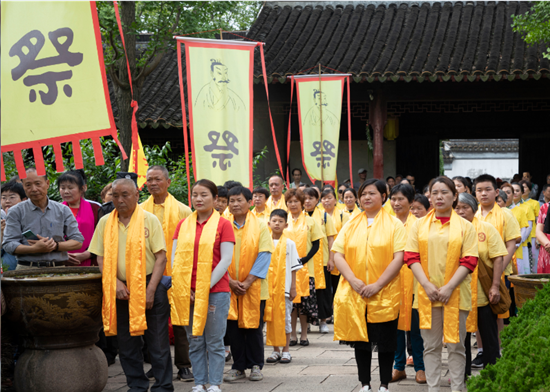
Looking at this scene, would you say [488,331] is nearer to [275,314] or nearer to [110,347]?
[275,314]

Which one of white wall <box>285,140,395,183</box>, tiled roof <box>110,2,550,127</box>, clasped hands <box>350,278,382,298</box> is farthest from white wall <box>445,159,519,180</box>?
clasped hands <box>350,278,382,298</box>

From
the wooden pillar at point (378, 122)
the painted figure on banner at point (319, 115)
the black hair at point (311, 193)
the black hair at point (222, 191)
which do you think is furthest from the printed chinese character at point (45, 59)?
the wooden pillar at point (378, 122)

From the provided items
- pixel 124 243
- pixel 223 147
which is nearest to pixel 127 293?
pixel 124 243

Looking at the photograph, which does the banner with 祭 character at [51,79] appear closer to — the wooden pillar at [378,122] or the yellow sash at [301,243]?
the yellow sash at [301,243]

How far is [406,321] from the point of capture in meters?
5.50

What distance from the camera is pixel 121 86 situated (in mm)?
10617

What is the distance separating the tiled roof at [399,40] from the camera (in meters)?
12.5

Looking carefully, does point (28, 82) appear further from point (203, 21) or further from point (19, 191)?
point (203, 21)

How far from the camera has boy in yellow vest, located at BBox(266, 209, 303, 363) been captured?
6.25 m

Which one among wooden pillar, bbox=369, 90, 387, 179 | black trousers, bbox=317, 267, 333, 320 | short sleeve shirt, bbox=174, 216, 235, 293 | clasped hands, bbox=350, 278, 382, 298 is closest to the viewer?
clasped hands, bbox=350, 278, 382, 298

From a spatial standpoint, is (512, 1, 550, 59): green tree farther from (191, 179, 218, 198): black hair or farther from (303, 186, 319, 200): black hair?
(191, 179, 218, 198): black hair

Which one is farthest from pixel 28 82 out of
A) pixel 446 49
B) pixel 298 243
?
pixel 446 49

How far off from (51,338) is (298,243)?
343 centimetres

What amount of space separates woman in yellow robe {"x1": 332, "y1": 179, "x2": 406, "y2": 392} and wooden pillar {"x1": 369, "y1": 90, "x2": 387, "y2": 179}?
27.5 feet
